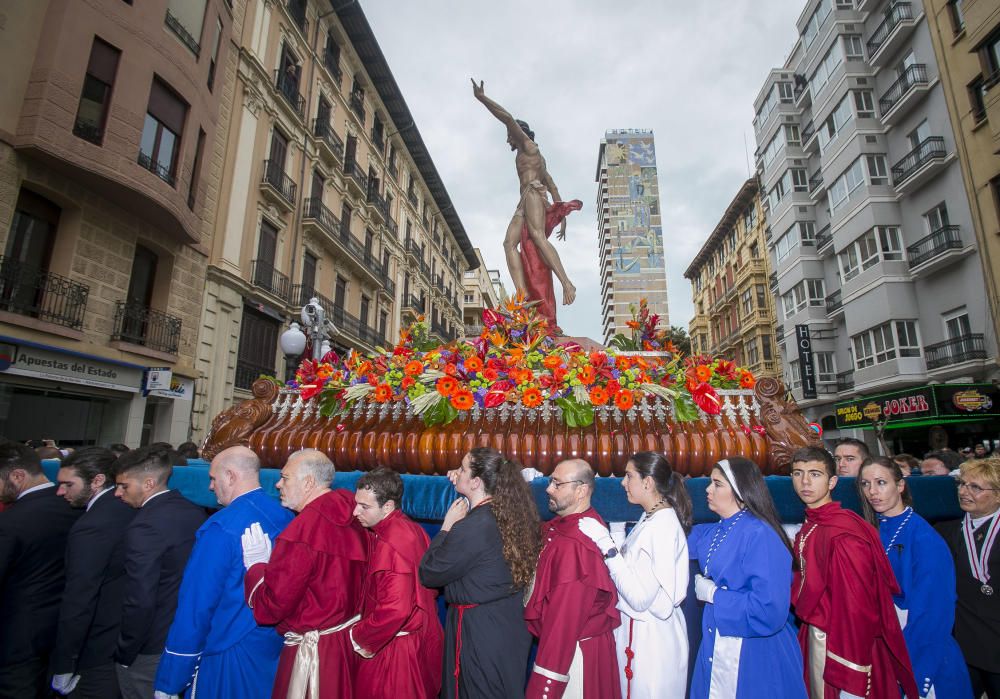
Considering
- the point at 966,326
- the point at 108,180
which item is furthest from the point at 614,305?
the point at 108,180

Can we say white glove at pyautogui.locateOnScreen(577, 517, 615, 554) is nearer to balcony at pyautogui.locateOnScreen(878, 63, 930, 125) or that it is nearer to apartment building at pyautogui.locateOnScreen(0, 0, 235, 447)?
apartment building at pyautogui.locateOnScreen(0, 0, 235, 447)

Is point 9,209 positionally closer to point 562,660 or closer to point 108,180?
point 108,180

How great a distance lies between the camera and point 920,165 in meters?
19.1

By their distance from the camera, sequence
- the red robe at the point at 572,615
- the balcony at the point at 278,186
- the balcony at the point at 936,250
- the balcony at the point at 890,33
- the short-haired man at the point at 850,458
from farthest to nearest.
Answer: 1. the balcony at the point at 890,33
2. the balcony at the point at 936,250
3. the balcony at the point at 278,186
4. the short-haired man at the point at 850,458
5. the red robe at the point at 572,615

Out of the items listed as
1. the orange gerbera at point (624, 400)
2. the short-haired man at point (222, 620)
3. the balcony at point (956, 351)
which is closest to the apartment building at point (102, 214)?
the short-haired man at point (222, 620)

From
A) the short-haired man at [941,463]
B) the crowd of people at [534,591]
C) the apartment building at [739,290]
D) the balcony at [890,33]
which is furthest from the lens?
the apartment building at [739,290]

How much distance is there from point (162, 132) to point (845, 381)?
1177 inches

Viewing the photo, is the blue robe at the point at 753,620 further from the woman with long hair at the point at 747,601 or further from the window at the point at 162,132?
the window at the point at 162,132

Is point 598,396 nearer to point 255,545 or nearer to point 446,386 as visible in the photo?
point 446,386

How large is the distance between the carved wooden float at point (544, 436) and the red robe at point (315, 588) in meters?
1.68

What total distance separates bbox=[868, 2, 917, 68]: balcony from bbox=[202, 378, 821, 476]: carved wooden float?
24337mm

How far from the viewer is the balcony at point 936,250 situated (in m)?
17.9

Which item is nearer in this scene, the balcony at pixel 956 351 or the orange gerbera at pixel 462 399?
the orange gerbera at pixel 462 399

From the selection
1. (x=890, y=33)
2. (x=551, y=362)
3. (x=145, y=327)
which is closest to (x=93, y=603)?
(x=551, y=362)
